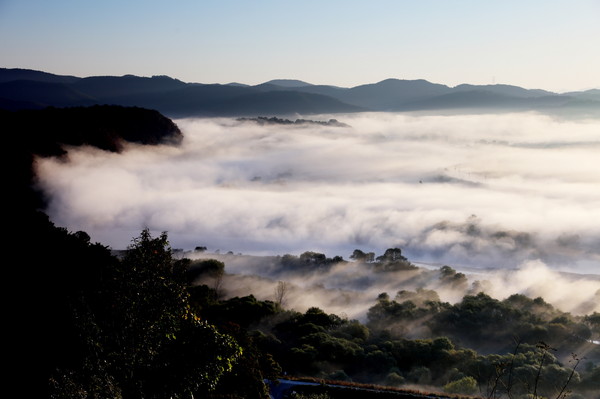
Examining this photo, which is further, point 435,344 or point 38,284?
point 435,344

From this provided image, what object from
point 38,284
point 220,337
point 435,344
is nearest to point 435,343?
point 435,344

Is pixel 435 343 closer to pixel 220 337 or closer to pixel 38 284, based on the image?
pixel 38 284

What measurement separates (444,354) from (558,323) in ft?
57.2

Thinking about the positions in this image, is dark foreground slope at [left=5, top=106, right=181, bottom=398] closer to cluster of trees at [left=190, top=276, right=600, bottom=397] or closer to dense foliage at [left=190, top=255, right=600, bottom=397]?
dense foliage at [left=190, top=255, right=600, bottom=397]

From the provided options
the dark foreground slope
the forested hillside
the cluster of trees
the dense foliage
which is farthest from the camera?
the cluster of trees

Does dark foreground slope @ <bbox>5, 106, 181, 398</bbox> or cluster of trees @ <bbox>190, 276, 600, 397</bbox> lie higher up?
dark foreground slope @ <bbox>5, 106, 181, 398</bbox>

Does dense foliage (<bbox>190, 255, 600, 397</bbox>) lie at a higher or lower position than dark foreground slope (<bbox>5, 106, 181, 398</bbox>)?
lower

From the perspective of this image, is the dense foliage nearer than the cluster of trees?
Yes

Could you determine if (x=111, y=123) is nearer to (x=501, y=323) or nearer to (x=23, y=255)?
(x=501, y=323)

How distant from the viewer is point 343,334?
44.0 metres

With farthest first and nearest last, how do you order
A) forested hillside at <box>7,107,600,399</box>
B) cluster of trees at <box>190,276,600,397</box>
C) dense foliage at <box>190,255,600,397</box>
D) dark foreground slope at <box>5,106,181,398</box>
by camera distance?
cluster of trees at <box>190,276,600,397</box>
dense foliage at <box>190,255,600,397</box>
dark foreground slope at <box>5,106,181,398</box>
forested hillside at <box>7,107,600,399</box>

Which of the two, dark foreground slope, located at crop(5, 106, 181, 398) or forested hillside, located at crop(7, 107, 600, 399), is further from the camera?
dark foreground slope, located at crop(5, 106, 181, 398)

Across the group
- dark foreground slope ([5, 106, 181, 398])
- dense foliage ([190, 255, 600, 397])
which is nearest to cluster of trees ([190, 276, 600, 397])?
dense foliage ([190, 255, 600, 397])

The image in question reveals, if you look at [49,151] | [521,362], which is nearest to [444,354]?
[521,362]
